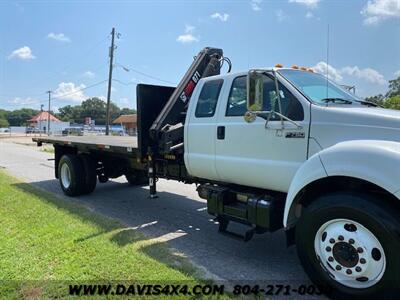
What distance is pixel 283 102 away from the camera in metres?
4.39

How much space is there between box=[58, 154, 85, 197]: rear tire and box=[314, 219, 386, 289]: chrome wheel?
20.4 feet

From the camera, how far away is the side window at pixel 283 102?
422cm

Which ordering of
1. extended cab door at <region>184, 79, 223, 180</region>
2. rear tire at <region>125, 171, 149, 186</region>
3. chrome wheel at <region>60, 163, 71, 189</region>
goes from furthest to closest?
1. rear tire at <region>125, 171, 149, 186</region>
2. chrome wheel at <region>60, 163, 71, 189</region>
3. extended cab door at <region>184, 79, 223, 180</region>

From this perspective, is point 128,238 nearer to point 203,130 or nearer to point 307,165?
point 203,130

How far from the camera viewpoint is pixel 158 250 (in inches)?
198

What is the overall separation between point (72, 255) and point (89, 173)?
166 inches

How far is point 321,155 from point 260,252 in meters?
1.90

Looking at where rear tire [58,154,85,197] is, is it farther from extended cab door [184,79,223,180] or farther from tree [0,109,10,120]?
tree [0,109,10,120]

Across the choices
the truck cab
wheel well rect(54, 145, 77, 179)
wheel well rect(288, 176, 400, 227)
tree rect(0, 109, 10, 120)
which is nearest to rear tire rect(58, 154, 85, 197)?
wheel well rect(54, 145, 77, 179)

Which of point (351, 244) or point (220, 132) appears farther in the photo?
point (220, 132)

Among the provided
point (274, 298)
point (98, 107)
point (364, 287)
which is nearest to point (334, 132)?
point (364, 287)

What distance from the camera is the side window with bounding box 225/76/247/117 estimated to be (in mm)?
4926

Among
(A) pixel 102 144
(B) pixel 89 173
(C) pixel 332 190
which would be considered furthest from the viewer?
(B) pixel 89 173

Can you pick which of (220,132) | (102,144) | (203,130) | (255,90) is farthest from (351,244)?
(102,144)
